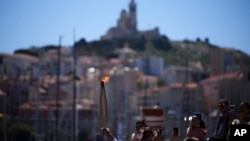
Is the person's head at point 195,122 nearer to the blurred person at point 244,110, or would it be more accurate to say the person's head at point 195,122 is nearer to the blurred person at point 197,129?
the blurred person at point 197,129

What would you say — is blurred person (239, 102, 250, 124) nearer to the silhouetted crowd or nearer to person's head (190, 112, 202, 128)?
the silhouetted crowd

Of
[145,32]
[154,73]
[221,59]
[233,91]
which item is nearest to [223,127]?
[233,91]

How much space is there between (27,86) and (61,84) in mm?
14346

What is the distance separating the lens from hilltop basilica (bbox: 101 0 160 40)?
183m

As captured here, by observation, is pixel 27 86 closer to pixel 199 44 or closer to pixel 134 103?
pixel 134 103

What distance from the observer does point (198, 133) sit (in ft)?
28.1

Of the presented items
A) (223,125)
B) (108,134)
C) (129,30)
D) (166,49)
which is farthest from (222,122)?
(129,30)

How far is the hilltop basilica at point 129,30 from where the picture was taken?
183 meters

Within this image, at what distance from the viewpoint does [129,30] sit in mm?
187750

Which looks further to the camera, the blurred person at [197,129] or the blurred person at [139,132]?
the blurred person at [139,132]

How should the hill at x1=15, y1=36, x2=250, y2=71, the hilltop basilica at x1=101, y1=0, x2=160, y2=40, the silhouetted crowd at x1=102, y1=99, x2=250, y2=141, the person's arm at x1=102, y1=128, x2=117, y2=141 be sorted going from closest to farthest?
1. the person's arm at x1=102, y1=128, x2=117, y2=141
2. the silhouetted crowd at x1=102, y1=99, x2=250, y2=141
3. the hill at x1=15, y1=36, x2=250, y2=71
4. the hilltop basilica at x1=101, y1=0, x2=160, y2=40

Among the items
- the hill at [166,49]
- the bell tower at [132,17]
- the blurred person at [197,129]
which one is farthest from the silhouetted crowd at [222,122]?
the bell tower at [132,17]

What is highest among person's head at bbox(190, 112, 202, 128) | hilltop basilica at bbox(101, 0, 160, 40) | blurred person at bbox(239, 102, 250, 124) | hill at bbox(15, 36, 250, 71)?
hilltop basilica at bbox(101, 0, 160, 40)

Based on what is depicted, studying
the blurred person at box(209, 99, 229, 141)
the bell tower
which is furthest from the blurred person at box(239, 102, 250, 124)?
the bell tower
